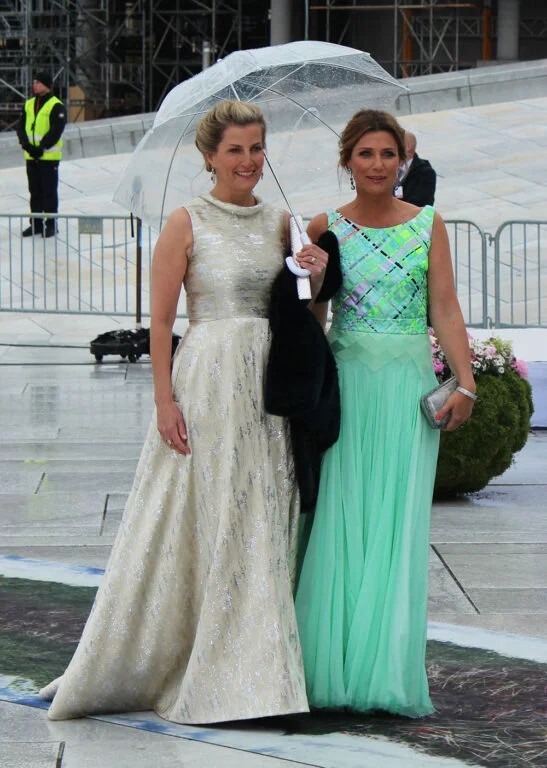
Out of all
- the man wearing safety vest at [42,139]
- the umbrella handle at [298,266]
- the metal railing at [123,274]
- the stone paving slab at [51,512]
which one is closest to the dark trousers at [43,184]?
the man wearing safety vest at [42,139]

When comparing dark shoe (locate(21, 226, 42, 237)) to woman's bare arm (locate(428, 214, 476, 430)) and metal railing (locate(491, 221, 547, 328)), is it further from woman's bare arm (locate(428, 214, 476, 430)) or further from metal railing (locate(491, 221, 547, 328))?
woman's bare arm (locate(428, 214, 476, 430))

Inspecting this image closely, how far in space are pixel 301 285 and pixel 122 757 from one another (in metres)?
1.38

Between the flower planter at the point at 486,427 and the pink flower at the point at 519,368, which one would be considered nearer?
the flower planter at the point at 486,427

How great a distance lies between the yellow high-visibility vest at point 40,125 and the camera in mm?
17984

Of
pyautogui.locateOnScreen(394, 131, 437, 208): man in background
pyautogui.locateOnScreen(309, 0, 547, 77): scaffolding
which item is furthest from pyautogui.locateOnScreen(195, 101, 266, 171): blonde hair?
pyautogui.locateOnScreen(309, 0, 547, 77): scaffolding

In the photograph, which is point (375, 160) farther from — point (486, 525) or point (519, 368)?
point (519, 368)

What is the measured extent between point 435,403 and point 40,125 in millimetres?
14609

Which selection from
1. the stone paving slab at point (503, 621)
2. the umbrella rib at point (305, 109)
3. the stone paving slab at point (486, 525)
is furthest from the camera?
the stone paving slab at point (486, 525)

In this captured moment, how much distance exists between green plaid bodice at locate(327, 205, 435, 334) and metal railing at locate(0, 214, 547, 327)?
8.66 meters

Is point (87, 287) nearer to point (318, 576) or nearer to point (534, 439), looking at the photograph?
point (534, 439)

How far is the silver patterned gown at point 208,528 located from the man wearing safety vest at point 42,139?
14.1 metres

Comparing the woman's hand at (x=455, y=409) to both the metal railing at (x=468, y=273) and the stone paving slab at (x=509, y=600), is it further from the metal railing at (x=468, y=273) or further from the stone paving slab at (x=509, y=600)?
the metal railing at (x=468, y=273)

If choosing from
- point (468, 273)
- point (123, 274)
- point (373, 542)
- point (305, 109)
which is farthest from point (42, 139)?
point (373, 542)

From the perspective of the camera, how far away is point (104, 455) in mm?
8992
